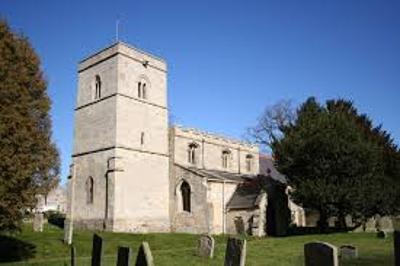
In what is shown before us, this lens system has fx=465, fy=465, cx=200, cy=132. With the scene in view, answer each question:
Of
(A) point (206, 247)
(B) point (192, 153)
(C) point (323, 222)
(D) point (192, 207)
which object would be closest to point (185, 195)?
(D) point (192, 207)

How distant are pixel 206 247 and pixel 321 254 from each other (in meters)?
14.8

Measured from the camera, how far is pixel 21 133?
16531 millimetres

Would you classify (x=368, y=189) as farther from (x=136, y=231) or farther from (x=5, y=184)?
(x=5, y=184)

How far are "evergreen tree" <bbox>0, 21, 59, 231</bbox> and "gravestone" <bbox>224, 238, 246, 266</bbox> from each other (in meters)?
11.3

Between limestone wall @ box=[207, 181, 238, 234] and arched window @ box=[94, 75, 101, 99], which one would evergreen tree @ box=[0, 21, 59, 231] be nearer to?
arched window @ box=[94, 75, 101, 99]

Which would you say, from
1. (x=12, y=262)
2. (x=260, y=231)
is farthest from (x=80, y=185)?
(x=12, y=262)

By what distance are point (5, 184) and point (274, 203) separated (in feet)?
95.2

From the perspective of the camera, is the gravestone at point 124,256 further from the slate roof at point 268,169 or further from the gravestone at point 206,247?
the slate roof at point 268,169

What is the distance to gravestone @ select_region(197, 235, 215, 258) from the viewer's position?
63.7 feet

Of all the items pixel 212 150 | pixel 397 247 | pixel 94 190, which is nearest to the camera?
pixel 397 247

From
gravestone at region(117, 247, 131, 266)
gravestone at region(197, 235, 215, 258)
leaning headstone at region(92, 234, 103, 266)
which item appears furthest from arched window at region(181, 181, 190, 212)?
gravestone at region(117, 247, 131, 266)

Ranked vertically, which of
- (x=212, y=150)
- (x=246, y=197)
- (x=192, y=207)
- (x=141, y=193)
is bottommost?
(x=192, y=207)

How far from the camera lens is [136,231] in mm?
35000

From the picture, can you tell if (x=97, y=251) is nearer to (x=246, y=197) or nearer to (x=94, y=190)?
(x=94, y=190)
